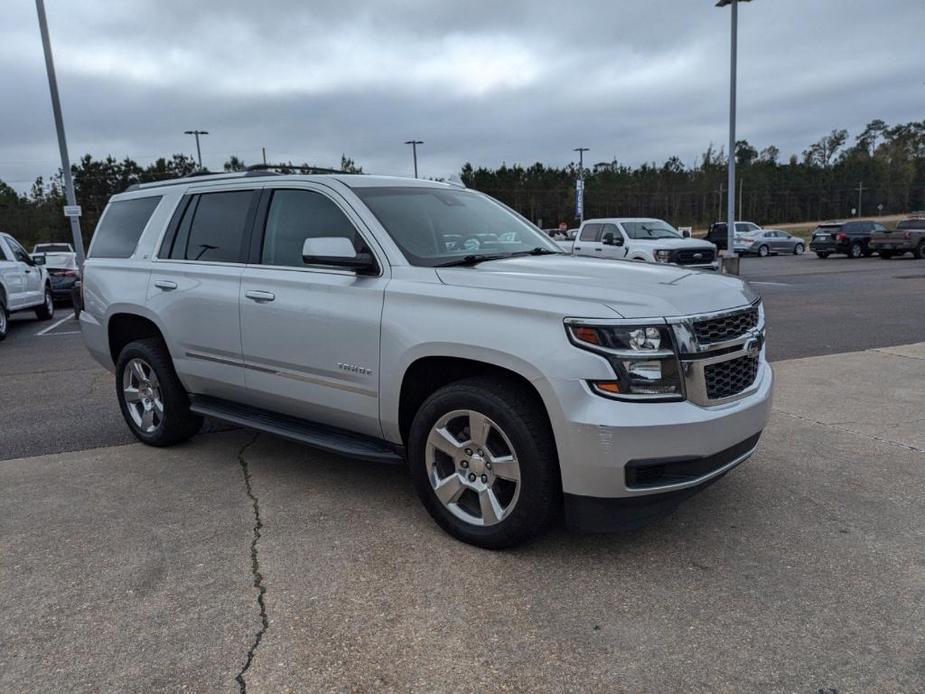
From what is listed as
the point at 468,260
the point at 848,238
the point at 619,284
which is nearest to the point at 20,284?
the point at 468,260

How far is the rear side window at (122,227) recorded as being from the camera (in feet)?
17.5

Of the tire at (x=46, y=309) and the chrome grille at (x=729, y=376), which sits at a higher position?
the chrome grille at (x=729, y=376)

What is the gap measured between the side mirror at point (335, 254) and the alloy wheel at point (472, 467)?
942mm

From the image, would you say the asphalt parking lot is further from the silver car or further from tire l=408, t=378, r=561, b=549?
the silver car

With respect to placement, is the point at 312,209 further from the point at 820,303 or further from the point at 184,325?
the point at 820,303

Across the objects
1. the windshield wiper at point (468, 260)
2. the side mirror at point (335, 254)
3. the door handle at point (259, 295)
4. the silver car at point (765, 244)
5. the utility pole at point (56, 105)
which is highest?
the utility pole at point (56, 105)

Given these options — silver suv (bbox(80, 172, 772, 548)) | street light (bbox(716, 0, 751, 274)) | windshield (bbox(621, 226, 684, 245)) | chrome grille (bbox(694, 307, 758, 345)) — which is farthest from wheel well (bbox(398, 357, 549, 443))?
street light (bbox(716, 0, 751, 274))

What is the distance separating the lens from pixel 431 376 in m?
3.72

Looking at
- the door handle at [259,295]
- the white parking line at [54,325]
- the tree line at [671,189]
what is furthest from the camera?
the tree line at [671,189]

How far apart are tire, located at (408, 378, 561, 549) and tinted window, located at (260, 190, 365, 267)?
4.05 feet

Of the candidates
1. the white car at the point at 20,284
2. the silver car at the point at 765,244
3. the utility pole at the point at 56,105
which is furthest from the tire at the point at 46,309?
the silver car at the point at 765,244

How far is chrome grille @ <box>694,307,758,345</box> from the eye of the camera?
3172 mm

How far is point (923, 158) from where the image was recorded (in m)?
115

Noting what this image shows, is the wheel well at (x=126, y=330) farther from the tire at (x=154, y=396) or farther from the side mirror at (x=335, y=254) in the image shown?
the side mirror at (x=335, y=254)
